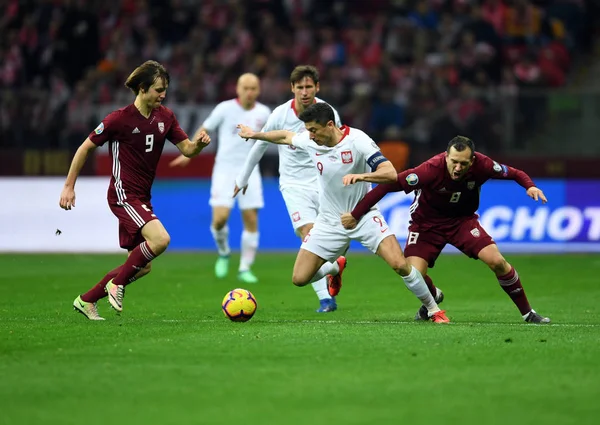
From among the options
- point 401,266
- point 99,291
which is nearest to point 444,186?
point 401,266

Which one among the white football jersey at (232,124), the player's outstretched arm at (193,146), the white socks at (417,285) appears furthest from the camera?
the white football jersey at (232,124)

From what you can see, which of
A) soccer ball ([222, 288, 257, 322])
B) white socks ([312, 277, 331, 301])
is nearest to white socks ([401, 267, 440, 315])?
soccer ball ([222, 288, 257, 322])

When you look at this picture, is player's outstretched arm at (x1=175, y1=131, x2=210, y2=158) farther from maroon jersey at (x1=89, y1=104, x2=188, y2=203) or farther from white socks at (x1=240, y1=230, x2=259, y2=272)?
white socks at (x1=240, y1=230, x2=259, y2=272)

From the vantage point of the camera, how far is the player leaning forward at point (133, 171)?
9.81 m

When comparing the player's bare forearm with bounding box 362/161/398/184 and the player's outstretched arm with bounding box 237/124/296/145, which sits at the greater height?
the player's outstretched arm with bounding box 237/124/296/145

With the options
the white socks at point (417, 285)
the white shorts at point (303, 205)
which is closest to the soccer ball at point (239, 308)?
the white socks at point (417, 285)

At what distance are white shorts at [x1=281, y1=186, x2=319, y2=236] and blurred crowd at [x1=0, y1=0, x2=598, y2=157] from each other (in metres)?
8.63

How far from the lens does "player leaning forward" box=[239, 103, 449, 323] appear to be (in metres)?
9.76

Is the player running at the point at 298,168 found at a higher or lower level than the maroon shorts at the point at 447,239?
higher

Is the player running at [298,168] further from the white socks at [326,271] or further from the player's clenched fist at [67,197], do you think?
the player's clenched fist at [67,197]

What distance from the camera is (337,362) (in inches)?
296

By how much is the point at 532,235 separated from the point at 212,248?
18.0 ft

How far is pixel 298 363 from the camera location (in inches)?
295

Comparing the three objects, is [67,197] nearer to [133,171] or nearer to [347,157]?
[133,171]
